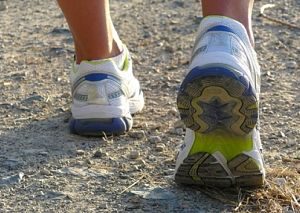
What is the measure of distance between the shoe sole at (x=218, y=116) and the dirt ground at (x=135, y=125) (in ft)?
0.17

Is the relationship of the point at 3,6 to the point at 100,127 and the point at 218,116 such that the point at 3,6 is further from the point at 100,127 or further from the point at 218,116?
the point at 218,116

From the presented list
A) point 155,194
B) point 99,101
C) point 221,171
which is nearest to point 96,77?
point 99,101

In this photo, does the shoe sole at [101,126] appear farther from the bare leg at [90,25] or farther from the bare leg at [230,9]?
the bare leg at [230,9]

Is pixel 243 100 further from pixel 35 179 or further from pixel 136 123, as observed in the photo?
pixel 136 123

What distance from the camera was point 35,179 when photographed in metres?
2.10

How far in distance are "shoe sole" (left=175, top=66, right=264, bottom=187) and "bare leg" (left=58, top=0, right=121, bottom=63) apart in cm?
57

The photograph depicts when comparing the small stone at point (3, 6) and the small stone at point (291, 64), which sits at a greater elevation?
the small stone at point (291, 64)

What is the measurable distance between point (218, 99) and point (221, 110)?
3cm

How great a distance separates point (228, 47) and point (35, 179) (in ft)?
1.90

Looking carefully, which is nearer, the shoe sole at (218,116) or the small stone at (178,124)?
the shoe sole at (218,116)

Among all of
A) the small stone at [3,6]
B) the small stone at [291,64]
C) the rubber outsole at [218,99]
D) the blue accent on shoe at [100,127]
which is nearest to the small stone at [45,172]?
the blue accent on shoe at [100,127]

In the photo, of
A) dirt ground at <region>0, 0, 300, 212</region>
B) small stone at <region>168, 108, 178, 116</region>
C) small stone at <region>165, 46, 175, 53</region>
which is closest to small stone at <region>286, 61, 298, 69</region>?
dirt ground at <region>0, 0, 300, 212</region>

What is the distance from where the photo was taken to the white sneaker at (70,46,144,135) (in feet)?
7.65

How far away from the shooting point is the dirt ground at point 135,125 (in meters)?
1.95
